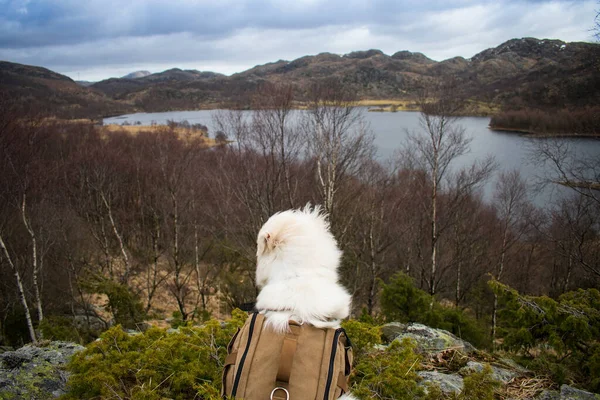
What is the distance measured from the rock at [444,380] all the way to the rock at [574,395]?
3.22 ft

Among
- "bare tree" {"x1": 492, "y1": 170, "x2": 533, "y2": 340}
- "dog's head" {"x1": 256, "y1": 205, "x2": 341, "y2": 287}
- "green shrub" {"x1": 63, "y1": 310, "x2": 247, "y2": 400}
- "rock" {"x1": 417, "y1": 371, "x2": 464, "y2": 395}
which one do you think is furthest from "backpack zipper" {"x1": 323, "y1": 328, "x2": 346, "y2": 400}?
"bare tree" {"x1": 492, "y1": 170, "x2": 533, "y2": 340}

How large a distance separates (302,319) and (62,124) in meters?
40.4

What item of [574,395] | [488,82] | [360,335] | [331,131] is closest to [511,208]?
[331,131]

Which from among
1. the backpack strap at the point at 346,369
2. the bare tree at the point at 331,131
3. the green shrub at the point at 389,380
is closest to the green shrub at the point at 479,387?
the green shrub at the point at 389,380

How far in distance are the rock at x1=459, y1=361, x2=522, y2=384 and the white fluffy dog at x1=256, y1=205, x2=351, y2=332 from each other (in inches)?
89.3

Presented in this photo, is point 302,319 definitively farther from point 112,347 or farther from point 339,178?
point 339,178

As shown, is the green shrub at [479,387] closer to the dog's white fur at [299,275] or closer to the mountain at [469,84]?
the dog's white fur at [299,275]

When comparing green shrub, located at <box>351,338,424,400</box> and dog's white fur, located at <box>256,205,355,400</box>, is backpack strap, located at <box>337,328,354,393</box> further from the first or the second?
green shrub, located at <box>351,338,424,400</box>

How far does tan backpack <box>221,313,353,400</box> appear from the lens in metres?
2.01

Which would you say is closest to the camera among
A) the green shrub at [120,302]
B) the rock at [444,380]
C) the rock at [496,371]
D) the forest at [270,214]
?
the rock at [444,380]

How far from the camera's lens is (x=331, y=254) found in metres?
2.56

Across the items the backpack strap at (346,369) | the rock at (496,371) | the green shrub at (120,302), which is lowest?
the green shrub at (120,302)

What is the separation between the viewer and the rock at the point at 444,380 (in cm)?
336

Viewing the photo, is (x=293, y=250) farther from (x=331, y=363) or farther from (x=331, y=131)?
(x=331, y=131)
